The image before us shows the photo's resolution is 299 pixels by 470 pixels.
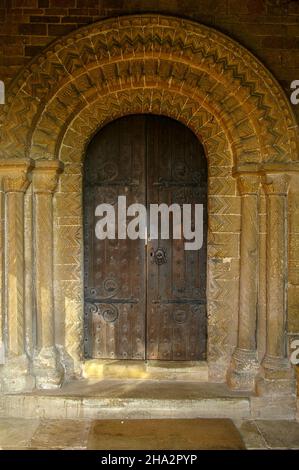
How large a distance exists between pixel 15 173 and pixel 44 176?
0.27 meters

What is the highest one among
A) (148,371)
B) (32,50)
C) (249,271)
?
(32,50)

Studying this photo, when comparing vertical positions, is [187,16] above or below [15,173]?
above

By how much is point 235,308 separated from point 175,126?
6.09 ft

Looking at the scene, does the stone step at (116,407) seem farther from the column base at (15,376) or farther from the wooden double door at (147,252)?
the wooden double door at (147,252)

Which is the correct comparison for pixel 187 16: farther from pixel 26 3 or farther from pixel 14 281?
pixel 14 281

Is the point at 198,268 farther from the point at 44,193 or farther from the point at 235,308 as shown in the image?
the point at 44,193

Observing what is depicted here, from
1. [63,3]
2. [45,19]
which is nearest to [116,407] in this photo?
[45,19]

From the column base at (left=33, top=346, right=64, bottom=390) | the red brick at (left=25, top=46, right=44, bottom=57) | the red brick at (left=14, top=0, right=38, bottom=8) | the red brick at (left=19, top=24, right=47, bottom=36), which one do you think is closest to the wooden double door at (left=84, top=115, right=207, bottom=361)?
the column base at (left=33, top=346, right=64, bottom=390)

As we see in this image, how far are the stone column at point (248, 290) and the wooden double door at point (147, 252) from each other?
0.41 meters

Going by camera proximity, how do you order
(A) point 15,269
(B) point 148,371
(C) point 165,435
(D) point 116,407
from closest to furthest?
1. (C) point 165,435
2. (D) point 116,407
3. (A) point 15,269
4. (B) point 148,371

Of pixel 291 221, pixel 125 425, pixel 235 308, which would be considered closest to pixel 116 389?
pixel 125 425

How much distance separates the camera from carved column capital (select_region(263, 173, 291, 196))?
403 centimetres

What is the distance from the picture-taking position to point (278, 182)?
4.04m

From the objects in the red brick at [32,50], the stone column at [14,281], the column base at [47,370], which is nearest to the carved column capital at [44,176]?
the stone column at [14,281]
